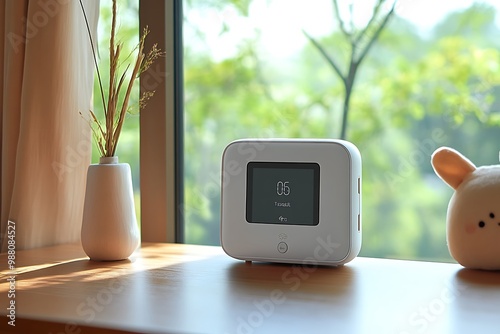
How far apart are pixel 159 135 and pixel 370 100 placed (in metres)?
1.60

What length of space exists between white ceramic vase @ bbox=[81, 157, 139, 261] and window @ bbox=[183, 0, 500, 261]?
135cm

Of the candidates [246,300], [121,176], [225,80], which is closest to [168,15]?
[121,176]

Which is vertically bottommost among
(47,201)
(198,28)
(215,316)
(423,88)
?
(215,316)

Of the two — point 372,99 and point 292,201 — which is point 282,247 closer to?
point 292,201

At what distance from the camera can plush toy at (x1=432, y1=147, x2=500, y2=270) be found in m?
1.17

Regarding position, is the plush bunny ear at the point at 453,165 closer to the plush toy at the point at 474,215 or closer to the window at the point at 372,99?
the plush toy at the point at 474,215

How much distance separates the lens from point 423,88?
285 centimetres

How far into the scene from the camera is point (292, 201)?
129 centimetres

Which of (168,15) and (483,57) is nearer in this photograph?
(168,15)

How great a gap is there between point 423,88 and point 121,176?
1.83 metres

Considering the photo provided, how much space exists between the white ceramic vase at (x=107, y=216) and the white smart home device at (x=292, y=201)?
0.20m

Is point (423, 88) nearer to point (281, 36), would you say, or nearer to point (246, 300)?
point (281, 36)

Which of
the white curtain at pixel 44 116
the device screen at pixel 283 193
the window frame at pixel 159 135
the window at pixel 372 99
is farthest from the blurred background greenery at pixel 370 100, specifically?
the device screen at pixel 283 193

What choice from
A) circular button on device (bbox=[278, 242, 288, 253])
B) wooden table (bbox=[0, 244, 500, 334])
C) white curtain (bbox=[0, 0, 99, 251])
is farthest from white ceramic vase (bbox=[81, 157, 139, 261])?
circular button on device (bbox=[278, 242, 288, 253])
